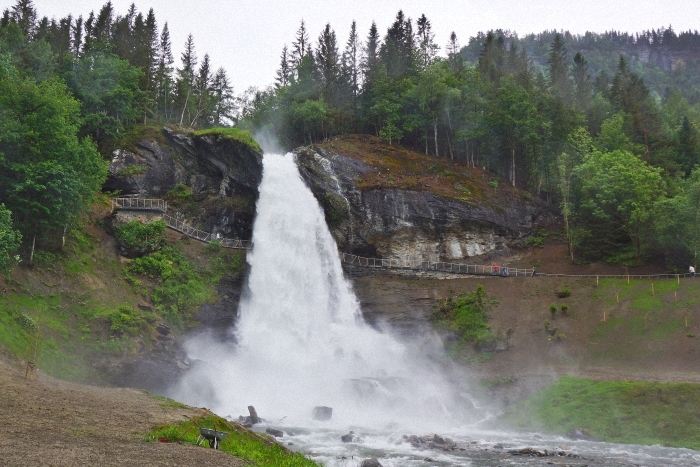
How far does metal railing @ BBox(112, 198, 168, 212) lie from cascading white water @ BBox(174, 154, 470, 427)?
298 inches

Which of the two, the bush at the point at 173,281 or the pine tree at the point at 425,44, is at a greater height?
the pine tree at the point at 425,44

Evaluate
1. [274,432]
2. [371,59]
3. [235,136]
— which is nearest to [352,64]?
[371,59]

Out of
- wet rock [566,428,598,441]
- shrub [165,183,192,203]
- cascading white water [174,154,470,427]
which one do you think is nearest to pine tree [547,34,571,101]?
cascading white water [174,154,470,427]

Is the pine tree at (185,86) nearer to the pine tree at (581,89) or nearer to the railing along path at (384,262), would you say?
the railing along path at (384,262)

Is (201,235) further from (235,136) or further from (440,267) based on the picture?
(440,267)

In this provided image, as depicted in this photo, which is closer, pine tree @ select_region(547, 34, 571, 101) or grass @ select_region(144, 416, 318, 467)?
grass @ select_region(144, 416, 318, 467)

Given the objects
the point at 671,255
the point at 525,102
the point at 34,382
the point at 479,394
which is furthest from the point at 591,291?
the point at 34,382

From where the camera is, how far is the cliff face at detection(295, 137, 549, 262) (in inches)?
1959

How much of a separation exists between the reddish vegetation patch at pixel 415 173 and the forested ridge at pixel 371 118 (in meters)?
2.95

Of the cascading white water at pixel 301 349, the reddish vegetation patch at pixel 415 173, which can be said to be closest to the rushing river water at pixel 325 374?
the cascading white water at pixel 301 349

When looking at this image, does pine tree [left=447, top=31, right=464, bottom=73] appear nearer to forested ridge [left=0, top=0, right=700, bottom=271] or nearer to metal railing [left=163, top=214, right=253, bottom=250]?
forested ridge [left=0, top=0, right=700, bottom=271]

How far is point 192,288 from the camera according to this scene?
1598 inches

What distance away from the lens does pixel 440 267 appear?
4888 centimetres

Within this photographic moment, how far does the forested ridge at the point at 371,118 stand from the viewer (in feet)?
120
